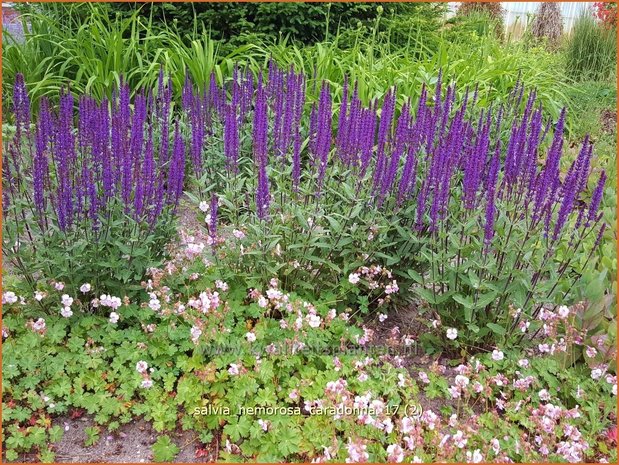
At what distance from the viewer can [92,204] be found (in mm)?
2900

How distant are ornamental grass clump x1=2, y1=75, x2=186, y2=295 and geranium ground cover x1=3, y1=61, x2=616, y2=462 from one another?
0.02 metres

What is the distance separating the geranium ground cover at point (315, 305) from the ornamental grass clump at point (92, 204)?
0.05 ft

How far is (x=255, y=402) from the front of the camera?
8.70 feet

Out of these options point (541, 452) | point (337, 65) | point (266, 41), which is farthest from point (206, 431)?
point (266, 41)

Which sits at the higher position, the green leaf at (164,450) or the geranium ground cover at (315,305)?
the geranium ground cover at (315,305)

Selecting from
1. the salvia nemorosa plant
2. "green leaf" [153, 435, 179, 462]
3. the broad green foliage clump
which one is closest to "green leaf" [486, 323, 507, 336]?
the salvia nemorosa plant

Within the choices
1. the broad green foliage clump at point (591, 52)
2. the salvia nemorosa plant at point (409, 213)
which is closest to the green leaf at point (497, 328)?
the salvia nemorosa plant at point (409, 213)

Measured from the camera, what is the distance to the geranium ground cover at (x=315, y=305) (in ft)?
8.59

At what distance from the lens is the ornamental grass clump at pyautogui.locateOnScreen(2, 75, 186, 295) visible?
2.94m

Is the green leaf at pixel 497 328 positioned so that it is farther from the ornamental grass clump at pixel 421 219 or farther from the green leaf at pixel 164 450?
the green leaf at pixel 164 450

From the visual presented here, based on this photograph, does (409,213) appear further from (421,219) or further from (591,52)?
(591,52)

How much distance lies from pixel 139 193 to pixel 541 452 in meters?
2.15

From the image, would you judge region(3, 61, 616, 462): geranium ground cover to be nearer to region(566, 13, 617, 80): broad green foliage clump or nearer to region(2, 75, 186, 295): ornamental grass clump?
region(2, 75, 186, 295): ornamental grass clump

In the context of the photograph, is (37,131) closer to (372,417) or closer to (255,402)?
(255,402)
